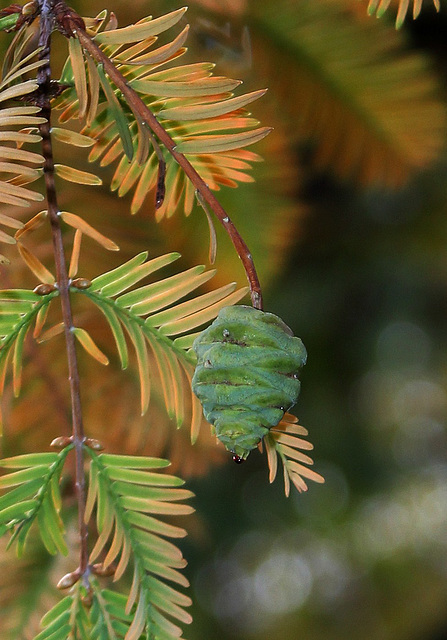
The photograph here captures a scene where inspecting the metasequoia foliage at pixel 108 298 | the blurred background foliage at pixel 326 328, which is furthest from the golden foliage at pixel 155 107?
the blurred background foliage at pixel 326 328

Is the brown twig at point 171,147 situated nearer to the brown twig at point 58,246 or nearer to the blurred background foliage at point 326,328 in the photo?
the brown twig at point 58,246

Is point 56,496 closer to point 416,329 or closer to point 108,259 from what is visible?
point 108,259

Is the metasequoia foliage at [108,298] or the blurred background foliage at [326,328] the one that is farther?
the blurred background foliage at [326,328]

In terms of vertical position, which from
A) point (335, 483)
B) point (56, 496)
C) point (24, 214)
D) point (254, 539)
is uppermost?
point (24, 214)

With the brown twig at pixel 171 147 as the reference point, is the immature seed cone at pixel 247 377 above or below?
below

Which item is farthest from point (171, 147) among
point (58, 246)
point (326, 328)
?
point (326, 328)

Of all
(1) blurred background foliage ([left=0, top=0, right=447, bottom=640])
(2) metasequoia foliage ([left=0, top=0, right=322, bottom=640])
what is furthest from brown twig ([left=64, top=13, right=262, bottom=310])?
(1) blurred background foliage ([left=0, top=0, right=447, bottom=640])

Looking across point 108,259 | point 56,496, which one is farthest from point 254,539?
point 56,496
